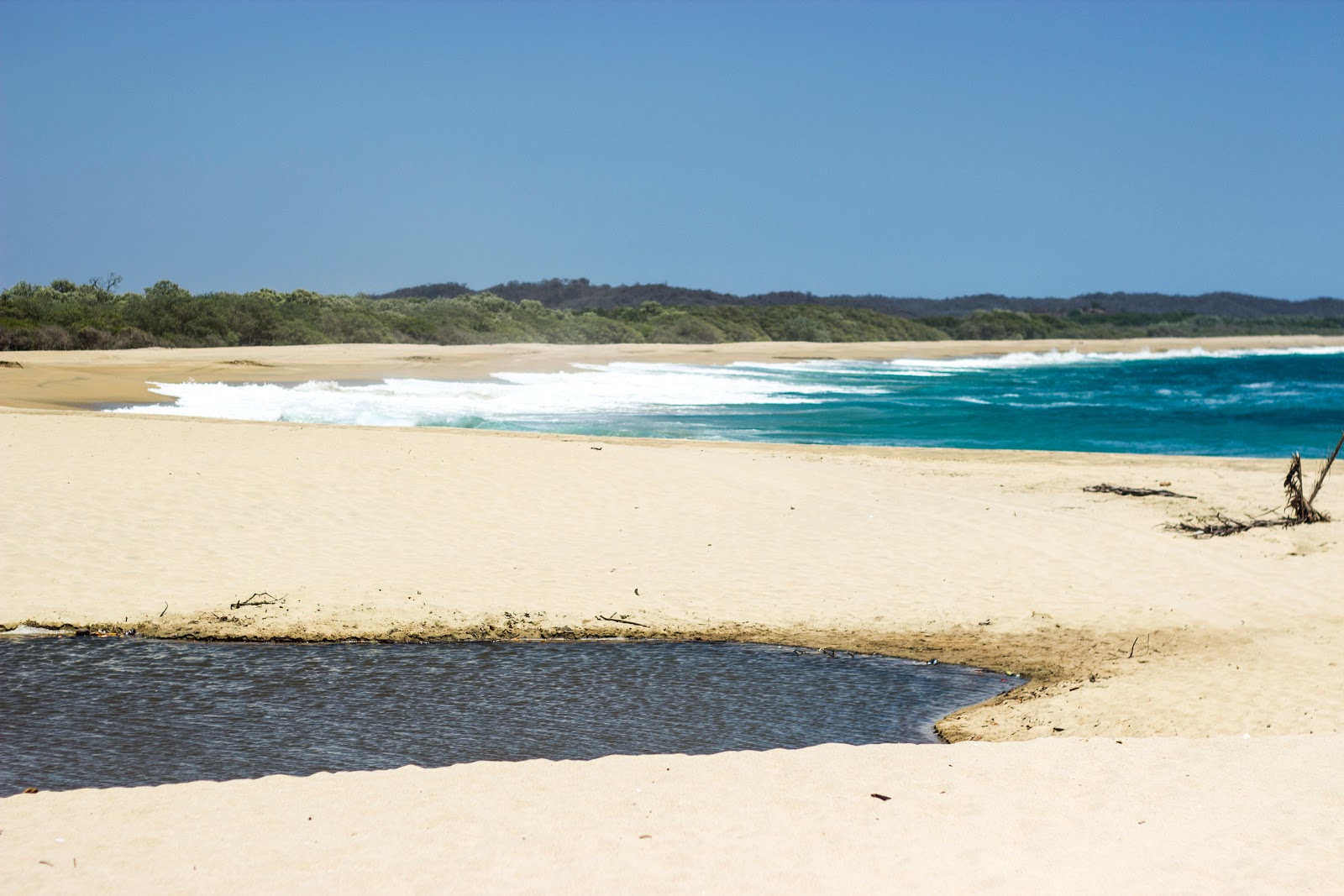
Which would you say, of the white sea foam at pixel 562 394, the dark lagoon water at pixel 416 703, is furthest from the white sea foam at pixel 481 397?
the dark lagoon water at pixel 416 703

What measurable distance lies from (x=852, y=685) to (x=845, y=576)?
2746 mm

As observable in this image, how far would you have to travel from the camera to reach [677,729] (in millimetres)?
7477

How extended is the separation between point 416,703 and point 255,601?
9.34 ft

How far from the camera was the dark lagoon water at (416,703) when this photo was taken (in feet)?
22.4

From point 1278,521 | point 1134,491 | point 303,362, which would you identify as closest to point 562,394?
point 303,362

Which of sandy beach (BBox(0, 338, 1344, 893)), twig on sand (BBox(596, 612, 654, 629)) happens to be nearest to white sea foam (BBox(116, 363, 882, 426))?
sandy beach (BBox(0, 338, 1344, 893))

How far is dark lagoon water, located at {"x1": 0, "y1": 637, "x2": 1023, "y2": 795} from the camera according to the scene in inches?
269

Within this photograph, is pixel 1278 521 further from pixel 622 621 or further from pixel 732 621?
pixel 622 621

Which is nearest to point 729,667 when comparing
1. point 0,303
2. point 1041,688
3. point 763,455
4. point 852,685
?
point 852,685

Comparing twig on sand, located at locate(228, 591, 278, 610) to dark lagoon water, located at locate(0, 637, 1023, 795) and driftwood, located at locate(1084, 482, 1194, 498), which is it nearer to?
dark lagoon water, located at locate(0, 637, 1023, 795)

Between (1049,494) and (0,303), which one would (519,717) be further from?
(0,303)

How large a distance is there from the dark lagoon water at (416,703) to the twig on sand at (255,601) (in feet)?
2.42

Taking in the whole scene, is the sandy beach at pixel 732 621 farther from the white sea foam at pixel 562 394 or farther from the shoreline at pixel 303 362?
the shoreline at pixel 303 362

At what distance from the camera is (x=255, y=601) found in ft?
32.8
